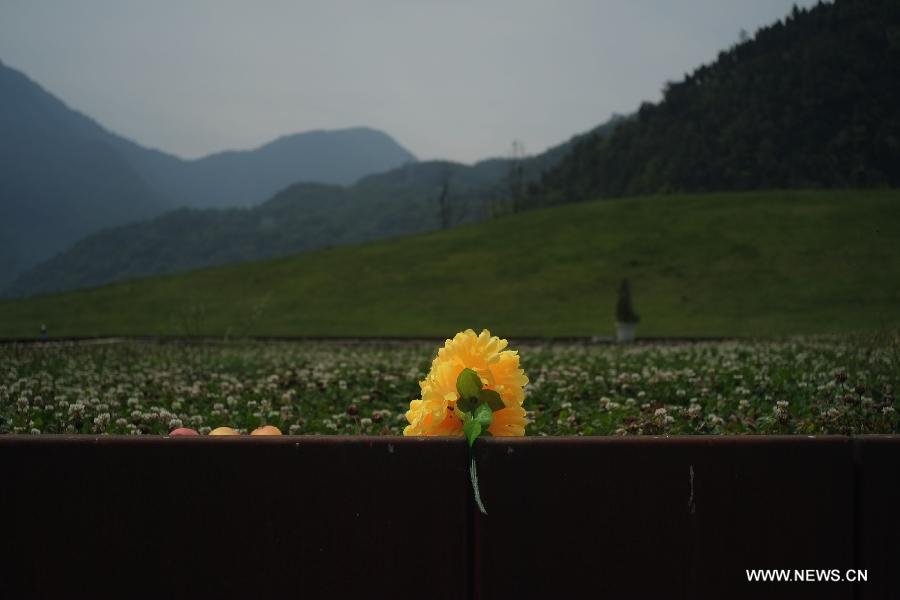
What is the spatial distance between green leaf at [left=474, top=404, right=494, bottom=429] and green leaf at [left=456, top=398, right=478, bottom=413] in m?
0.07

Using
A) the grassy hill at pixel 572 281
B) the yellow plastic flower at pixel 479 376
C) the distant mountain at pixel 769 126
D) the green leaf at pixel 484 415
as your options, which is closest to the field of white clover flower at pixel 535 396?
the yellow plastic flower at pixel 479 376

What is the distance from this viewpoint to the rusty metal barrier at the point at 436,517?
214 centimetres

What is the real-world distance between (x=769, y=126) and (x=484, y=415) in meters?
99.4

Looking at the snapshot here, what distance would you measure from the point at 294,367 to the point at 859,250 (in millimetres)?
41148

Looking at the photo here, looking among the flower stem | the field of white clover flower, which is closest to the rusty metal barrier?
the flower stem

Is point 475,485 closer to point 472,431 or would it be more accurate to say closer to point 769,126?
point 472,431

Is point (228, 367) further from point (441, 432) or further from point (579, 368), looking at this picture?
point (441, 432)

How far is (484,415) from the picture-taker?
7.77 feet

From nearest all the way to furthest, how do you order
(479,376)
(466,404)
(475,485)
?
1. (475,485)
2. (466,404)
3. (479,376)

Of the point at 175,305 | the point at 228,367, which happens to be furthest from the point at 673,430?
the point at 175,305

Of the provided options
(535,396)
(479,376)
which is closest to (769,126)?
(535,396)

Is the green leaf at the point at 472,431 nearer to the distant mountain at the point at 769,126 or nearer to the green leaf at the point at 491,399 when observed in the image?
the green leaf at the point at 491,399

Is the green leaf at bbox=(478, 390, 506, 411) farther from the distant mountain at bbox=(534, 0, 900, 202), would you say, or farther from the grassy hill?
the distant mountain at bbox=(534, 0, 900, 202)

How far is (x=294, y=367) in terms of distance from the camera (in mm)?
13109
